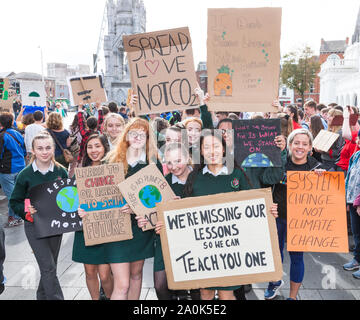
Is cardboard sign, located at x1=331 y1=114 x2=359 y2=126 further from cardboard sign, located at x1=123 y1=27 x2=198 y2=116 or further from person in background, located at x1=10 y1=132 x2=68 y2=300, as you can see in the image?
person in background, located at x1=10 y1=132 x2=68 y2=300

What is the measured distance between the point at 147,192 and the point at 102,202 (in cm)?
46

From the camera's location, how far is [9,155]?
249 inches

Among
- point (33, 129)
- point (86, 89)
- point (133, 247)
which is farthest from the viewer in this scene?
point (33, 129)

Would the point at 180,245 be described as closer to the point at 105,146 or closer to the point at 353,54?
the point at 105,146

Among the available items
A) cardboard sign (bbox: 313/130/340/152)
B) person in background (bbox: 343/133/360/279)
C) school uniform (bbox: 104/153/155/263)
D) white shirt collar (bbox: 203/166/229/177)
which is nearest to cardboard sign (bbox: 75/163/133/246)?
school uniform (bbox: 104/153/155/263)

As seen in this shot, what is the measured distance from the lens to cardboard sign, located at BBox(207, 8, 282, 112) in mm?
3227

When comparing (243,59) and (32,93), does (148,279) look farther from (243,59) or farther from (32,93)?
(32,93)

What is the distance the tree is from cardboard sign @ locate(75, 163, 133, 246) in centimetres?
5395

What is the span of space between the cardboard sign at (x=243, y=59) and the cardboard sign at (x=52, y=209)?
1724 millimetres

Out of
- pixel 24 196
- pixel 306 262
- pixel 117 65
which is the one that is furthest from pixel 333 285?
pixel 117 65

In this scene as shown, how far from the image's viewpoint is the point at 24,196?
3.35 m

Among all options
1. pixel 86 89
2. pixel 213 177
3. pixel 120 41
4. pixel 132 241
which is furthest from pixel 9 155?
pixel 120 41

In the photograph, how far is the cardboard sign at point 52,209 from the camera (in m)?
3.20

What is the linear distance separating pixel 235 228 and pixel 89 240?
1352mm
